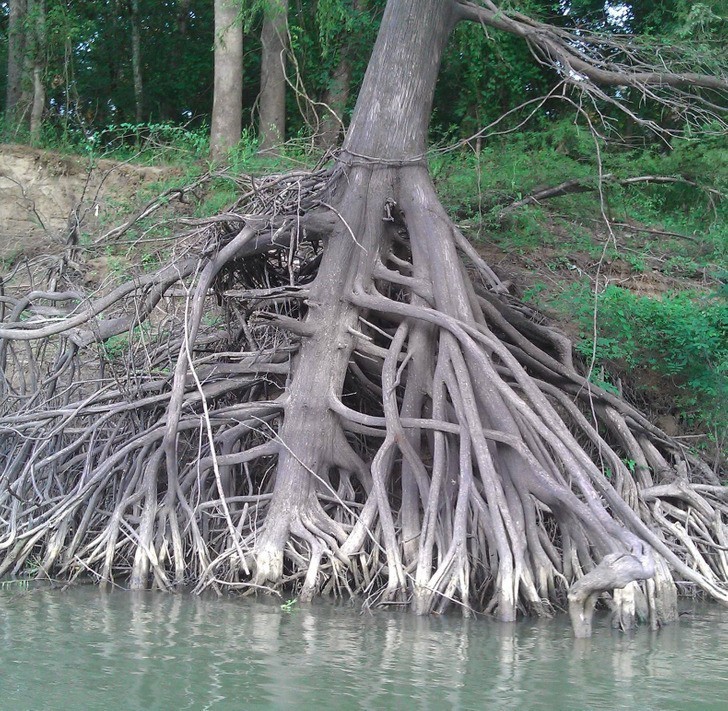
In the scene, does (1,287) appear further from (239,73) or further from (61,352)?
(239,73)

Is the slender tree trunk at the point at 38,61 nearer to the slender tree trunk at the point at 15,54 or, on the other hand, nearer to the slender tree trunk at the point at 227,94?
the slender tree trunk at the point at 15,54

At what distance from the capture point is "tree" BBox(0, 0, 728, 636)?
6988mm

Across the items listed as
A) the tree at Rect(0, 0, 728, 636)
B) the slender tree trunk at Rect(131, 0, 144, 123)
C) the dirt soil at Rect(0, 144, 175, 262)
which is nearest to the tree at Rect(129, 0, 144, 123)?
the slender tree trunk at Rect(131, 0, 144, 123)

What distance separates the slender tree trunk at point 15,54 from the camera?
1544cm

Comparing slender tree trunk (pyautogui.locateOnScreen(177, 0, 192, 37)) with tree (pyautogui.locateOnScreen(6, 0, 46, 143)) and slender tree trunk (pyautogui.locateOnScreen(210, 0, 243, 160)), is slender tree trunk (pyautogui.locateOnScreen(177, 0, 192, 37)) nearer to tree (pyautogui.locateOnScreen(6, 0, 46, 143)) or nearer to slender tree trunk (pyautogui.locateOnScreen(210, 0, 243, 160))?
tree (pyautogui.locateOnScreen(6, 0, 46, 143))

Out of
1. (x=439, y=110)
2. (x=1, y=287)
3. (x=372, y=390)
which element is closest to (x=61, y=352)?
(x=1, y=287)

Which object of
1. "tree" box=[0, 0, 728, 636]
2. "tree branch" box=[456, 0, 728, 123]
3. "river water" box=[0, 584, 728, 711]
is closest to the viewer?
"river water" box=[0, 584, 728, 711]

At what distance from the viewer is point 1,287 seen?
9867 mm

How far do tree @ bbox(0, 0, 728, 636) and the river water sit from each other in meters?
0.40

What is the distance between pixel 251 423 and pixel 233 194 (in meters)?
4.06

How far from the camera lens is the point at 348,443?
8.22 metres

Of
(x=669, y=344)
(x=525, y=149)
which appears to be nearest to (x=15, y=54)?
(x=525, y=149)

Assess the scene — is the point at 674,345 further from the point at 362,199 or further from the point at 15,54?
the point at 15,54

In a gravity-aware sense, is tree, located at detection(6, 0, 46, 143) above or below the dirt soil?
above
